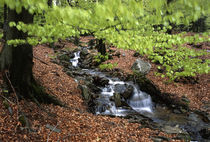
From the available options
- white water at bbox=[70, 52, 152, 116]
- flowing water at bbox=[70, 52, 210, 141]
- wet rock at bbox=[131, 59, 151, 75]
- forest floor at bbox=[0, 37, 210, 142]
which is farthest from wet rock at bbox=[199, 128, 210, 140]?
wet rock at bbox=[131, 59, 151, 75]

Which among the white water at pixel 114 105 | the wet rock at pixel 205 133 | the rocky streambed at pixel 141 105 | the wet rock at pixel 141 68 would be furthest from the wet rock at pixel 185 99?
the wet rock at pixel 141 68

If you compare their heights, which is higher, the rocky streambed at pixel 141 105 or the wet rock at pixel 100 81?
the wet rock at pixel 100 81

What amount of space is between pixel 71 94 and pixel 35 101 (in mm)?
2908

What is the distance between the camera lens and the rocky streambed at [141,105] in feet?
26.0

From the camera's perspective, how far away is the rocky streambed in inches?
312

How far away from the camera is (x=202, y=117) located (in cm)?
959

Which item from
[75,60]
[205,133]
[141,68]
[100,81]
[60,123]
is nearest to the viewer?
[60,123]

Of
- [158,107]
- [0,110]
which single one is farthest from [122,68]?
[0,110]

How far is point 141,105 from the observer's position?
10812mm

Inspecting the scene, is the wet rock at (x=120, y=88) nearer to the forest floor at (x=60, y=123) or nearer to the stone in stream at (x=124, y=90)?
the stone in stream at (x=124, y=90)

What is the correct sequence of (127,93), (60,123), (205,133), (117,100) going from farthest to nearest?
1. (127,93)
2. (117,100)
3. (205,133)
4. (60,123)

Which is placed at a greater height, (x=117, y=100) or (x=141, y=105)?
(x=117, y=100)

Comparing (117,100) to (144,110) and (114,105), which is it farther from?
(144,110)

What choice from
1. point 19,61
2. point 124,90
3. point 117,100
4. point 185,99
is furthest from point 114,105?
point 19,61
